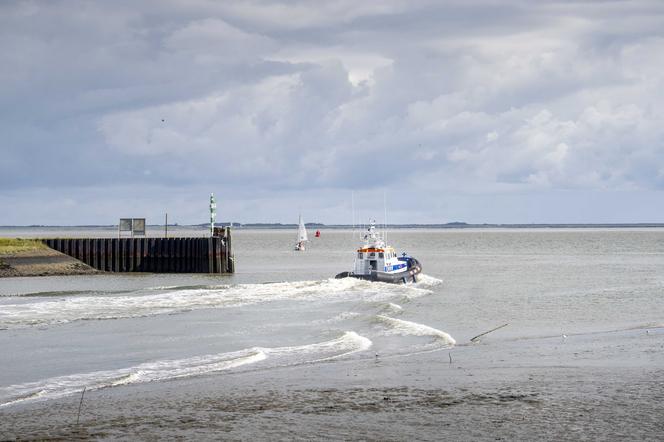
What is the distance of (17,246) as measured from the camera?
2400 inches

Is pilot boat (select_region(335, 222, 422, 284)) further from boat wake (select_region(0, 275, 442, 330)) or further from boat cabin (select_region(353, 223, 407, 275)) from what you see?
boat wake (select_region(0, 275, 442, 330))

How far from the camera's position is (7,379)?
2000 centimetres

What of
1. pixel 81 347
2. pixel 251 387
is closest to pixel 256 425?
pixel 251 387

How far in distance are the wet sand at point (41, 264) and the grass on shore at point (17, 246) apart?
21.4 inches

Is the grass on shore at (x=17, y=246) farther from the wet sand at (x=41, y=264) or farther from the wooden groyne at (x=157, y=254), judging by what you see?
the wooden groyne at (x=157, y=254)

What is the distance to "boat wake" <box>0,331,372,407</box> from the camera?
18.5 m

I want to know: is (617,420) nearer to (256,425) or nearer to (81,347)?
(256,425)

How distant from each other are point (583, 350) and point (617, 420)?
9090 mm

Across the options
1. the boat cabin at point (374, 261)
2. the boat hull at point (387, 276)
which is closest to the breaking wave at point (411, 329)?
the boat hull at point (387, 276)

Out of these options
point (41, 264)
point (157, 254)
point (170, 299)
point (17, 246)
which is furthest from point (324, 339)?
point (157, 254)

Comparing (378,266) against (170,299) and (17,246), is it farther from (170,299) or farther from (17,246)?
(17,246)

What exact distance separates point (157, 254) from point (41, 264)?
9.77 m

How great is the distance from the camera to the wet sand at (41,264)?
57.0 metres

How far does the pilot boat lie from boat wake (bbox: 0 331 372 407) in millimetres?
25781
